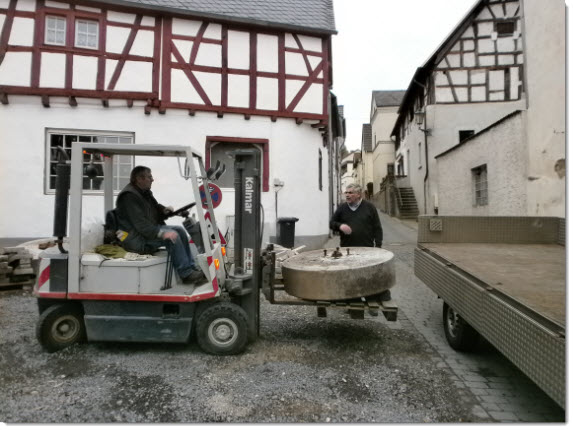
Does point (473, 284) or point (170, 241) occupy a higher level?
point (170, 241)

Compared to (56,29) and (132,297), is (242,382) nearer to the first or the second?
(132,297)

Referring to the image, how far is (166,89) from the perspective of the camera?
408 inches

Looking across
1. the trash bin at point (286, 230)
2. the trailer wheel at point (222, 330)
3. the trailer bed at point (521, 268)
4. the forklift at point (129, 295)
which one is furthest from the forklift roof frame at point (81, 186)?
the trash bin at point (286, 230)

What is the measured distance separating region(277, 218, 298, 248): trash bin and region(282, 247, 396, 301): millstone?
664 centimetres

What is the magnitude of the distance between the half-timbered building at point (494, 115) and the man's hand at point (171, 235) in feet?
23.4

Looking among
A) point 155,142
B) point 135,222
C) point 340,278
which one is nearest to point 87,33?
point 155,142

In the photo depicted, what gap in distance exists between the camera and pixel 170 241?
12.7 feet

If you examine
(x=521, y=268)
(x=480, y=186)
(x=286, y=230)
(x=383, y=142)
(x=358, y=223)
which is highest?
(x=383, y=142)

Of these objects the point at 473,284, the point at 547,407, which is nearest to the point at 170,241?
the point at 473,284

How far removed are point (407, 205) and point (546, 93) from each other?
15333 mm

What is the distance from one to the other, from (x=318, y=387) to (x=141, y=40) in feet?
33.5

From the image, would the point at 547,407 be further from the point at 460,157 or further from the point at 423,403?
the point at 460,157

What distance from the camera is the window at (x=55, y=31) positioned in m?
9.90

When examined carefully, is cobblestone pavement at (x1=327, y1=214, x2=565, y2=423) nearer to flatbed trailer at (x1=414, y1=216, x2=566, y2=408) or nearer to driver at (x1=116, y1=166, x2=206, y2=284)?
flatbed trailer at (x1=414, y1=216, x2=566, y2=408)
